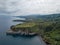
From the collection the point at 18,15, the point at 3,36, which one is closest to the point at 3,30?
A: the point at 3,36

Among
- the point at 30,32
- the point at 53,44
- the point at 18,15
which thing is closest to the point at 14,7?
the point at 18,15

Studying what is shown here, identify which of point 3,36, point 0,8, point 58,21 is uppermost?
point 0,8

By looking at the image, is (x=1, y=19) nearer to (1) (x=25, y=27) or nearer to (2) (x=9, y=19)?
(2) (x=9, y=19)

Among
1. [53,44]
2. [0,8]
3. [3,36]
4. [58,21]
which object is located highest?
[0,8]

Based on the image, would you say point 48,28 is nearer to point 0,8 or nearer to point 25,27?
point 25,27

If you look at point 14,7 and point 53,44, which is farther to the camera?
point 14,7

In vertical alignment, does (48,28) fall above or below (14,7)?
below
